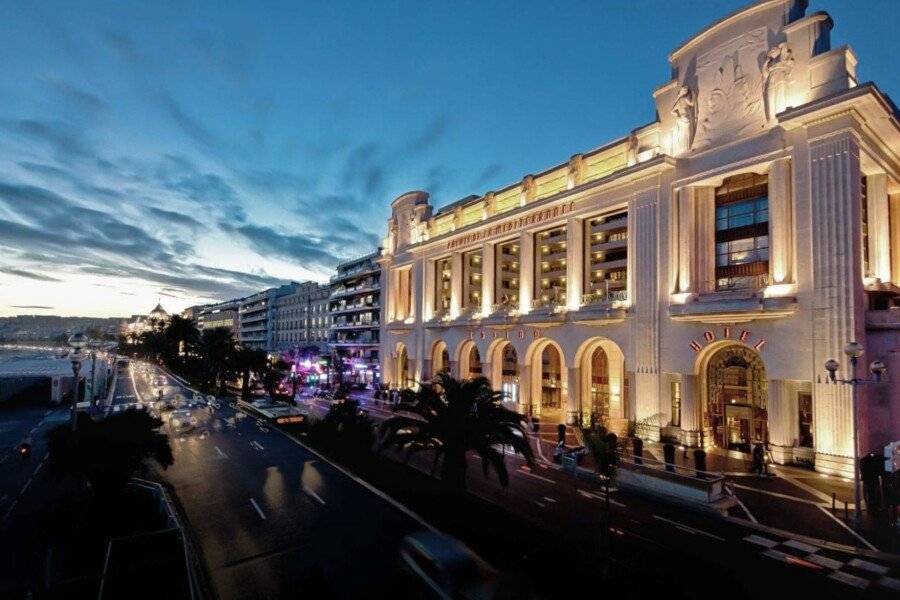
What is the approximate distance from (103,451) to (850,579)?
23789 millimetres

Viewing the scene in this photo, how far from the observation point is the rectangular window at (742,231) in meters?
27.7

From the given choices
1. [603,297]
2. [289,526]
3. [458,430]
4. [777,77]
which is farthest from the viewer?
[603,297]

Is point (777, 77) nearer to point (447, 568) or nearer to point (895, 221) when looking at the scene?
point (895, 221)

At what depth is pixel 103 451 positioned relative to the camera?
1661 centimetres

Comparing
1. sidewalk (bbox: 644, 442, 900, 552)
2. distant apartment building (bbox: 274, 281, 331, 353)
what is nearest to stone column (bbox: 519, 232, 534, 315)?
sidewalk (bbox: 644, 442, 900, 552)

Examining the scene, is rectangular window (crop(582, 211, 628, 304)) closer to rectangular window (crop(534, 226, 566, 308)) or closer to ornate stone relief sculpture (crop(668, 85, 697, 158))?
rectangular window (crop(534, 226, 566, 308))

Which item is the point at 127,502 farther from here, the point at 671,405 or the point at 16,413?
the point at 16,413

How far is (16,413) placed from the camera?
46.1 m

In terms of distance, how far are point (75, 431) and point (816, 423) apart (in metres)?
33.2

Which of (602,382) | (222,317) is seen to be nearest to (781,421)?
(602,382)

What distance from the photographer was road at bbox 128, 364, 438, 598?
12.0 m

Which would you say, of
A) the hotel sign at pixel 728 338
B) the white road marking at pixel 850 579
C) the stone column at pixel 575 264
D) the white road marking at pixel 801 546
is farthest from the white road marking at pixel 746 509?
the stone column at pixel 575 264

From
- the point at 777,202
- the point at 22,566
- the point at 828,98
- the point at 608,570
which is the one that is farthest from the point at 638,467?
the point at 22,566

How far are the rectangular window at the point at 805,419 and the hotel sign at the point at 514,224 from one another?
65.8ft
